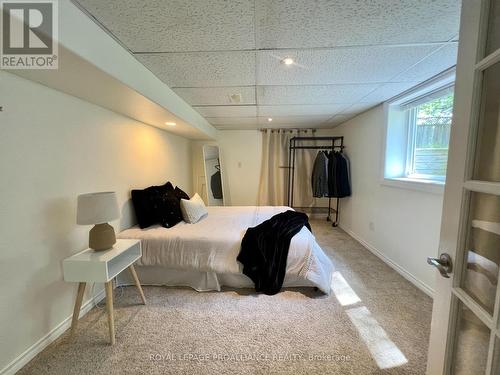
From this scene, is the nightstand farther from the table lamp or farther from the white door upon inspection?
the white door

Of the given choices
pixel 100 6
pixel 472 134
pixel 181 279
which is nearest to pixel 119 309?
pixel 181 279

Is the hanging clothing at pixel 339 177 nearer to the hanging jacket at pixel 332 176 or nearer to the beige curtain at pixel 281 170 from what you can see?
the hanging jacket at pixel 332 176

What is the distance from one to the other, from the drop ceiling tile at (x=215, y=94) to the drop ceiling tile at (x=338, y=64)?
1.08 feet

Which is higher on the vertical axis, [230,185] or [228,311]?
[230,185]

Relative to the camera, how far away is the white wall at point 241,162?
4.66 metres

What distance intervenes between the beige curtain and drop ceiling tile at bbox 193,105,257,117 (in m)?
1.35

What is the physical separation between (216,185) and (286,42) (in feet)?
11.2

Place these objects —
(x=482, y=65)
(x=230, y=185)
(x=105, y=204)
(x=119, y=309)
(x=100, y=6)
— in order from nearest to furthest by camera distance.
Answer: (x=482, y=65), (x=100, y=6), (x=105, y=204), (x=119, y=309), (x=230, y=185)

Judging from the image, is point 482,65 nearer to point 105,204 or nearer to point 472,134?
point 472,134

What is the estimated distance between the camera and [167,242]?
6.87ft

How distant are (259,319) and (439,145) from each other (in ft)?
7.92

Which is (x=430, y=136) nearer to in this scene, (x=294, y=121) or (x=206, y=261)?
(x=294, y=121)

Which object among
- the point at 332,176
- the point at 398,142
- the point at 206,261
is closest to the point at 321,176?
the point at 332,176

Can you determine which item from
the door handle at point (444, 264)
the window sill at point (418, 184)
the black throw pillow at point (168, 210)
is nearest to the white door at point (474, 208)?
the door handle at point (444, 264)
